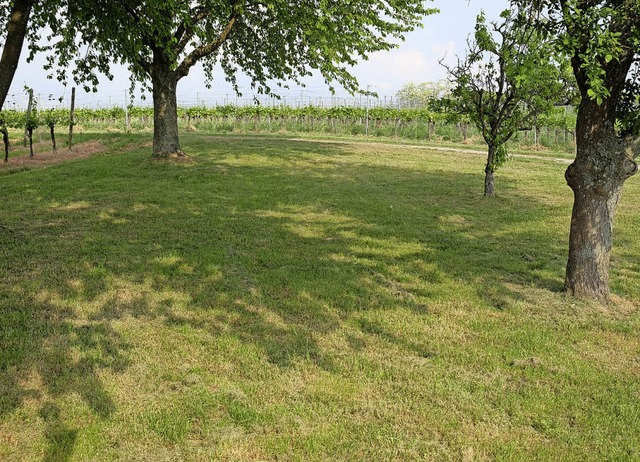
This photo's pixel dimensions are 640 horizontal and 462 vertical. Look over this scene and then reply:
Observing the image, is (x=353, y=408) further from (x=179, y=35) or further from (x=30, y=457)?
(x=179, y=35)

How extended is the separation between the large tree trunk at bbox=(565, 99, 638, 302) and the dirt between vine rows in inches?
681

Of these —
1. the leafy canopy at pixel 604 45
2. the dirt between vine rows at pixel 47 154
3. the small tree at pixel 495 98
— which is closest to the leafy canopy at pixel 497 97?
the small tree at pixel 495 98

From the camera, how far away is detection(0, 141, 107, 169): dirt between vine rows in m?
18.5

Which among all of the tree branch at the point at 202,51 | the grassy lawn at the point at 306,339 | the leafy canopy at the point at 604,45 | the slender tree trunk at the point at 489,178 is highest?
the tree branch at the point at 202,51

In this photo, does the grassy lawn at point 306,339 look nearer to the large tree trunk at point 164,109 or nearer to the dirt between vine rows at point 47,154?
the large tree trunk at point 164,109

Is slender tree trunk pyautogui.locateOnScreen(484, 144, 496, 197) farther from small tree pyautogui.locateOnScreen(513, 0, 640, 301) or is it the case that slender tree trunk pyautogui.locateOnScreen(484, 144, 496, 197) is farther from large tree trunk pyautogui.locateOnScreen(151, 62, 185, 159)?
large tree trunk pyautogui.locateOnScreen(151, 62, 185, 159)

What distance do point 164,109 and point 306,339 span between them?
13.9 metres

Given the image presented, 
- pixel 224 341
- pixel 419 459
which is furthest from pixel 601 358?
pixel 224 341

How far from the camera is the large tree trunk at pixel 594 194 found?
232 inches

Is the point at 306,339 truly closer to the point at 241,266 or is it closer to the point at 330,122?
the point at 241,266

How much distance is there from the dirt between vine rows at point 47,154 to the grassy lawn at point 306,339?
8.38 m

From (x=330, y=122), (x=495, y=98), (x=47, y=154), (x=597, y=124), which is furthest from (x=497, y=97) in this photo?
(x=330, y=122)

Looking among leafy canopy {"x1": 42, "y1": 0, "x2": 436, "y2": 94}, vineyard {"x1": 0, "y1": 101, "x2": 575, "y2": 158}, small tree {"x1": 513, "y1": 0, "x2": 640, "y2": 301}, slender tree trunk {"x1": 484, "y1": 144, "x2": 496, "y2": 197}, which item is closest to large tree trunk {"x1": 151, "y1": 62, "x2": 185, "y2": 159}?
leafy canopy {"x1": 42, "y1": 0, "x2": 436, "y2": 94}

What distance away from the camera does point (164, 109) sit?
1711cm
